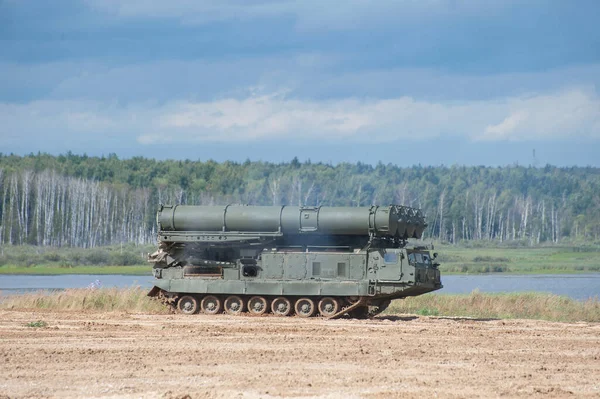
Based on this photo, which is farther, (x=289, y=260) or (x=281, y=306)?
(x=281, y=306)

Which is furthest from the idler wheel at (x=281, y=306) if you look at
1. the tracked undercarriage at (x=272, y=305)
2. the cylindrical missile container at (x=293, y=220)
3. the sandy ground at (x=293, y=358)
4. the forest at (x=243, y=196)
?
the forest at (x=243, y=196)

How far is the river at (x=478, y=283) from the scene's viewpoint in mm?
57469

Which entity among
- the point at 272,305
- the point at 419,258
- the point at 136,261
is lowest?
the point at 136,261

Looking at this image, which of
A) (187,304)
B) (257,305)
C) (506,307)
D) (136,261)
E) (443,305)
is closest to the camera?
(257,305)

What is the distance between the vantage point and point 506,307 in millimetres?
37562

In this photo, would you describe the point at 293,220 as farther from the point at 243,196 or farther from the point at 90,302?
the point at 243,196

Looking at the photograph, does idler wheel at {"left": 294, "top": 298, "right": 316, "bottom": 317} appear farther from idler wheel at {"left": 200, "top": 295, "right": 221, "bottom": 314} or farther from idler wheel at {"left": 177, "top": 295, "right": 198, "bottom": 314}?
idler wheel at {"left": 177, "top": 295, "right": 198, "bottom": 314}

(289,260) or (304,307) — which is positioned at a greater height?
(289,260)

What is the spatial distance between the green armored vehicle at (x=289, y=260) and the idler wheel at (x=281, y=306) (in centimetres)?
3

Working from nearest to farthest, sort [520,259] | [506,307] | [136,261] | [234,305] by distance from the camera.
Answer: [234,305], [506,307], [136,261], [520,259]

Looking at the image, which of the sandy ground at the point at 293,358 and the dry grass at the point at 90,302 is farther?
the dry grass at the point at 90,302

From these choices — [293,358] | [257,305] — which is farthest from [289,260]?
[293,358]

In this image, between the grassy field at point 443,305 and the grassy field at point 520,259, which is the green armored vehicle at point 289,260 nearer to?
the grassy field at point 443,305

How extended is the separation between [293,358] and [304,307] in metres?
11.2
